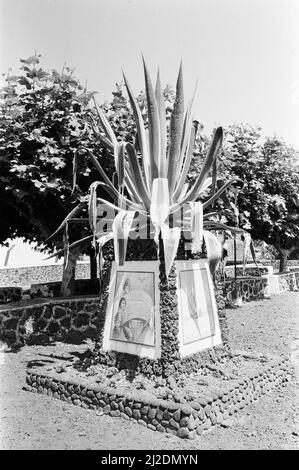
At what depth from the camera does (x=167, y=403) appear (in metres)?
5.14

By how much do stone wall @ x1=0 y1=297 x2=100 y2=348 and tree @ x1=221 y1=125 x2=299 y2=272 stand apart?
247 inches

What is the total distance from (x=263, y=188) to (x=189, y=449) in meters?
12.7

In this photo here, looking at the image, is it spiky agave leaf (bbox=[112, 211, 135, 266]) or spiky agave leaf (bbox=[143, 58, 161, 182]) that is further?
spiky agave leaf (bbox=[143, 58, 161, 182])

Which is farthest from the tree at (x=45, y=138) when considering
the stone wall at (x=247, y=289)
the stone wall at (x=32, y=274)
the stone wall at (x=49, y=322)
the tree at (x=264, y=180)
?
the stone wall at (x=32, y=274)

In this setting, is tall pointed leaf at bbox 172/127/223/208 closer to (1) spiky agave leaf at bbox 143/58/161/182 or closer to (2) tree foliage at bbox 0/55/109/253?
(1) spiky agave leaf at bbox 143/58/161/182

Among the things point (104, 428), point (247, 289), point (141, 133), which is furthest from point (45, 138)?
point (247, 289)

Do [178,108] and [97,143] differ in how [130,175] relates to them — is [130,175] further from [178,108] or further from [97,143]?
[97,143]

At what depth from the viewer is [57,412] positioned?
575 centimetres

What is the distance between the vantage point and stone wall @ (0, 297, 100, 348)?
32.0ft

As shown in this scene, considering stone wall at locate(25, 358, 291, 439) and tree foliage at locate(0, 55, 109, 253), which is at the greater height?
tree foliage at locate(0, 55, 109, 253)

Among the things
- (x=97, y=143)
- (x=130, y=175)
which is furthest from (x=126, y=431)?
(x=97, y=143)

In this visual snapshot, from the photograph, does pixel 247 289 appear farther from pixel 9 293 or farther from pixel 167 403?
pixel 167 403

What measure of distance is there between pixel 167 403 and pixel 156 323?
1325 mm

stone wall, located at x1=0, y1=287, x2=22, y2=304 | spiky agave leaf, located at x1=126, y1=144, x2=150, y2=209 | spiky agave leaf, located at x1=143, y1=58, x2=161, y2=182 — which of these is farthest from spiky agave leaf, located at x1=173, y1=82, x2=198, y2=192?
stone wall, located at x1=0, y1=287, x2=22, y2=304
